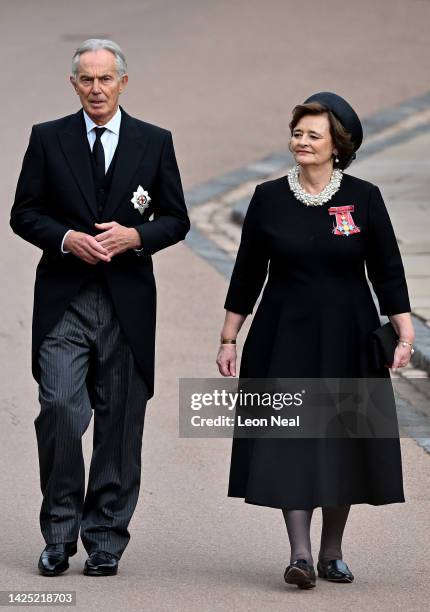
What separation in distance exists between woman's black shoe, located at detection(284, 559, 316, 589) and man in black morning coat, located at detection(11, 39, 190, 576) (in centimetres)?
67

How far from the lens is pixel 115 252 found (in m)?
6.54

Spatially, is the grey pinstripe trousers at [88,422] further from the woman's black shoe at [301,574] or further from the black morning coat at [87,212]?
the woman's black shoe at [301,574]

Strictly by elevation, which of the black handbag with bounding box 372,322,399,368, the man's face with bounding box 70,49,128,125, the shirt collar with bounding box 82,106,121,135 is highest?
the man's face with bounding box 70,49,128,125

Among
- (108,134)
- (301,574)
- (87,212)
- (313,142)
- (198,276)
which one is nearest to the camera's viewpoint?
(301,574)

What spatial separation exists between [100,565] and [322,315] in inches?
47.8

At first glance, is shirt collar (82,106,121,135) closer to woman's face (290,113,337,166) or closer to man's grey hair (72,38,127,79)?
man's grey hair (72,38,127,79)

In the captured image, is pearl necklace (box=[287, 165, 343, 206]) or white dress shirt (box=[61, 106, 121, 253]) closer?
pearl necklace (box=[287, 165, 343, 206])

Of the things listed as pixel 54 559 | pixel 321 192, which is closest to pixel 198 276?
pixel 321 192

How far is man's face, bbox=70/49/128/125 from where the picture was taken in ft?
21.5

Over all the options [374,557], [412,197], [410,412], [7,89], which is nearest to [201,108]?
[7,89]

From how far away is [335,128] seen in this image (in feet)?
21.5

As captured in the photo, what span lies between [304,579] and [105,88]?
189 cm

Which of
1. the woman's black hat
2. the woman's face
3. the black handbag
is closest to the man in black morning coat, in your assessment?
the woman's face

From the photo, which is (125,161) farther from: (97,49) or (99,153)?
(97,49)
